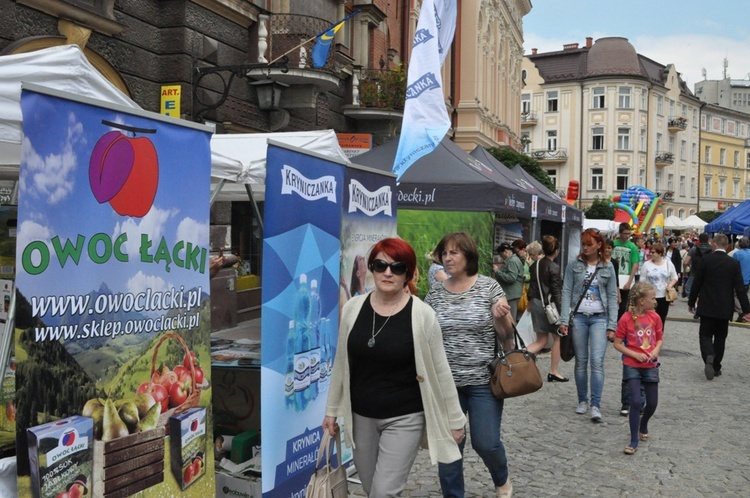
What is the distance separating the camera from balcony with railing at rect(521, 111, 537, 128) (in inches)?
2766

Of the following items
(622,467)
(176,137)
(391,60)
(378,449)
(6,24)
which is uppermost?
(391,60)

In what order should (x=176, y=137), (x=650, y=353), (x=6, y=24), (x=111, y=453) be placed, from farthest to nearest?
(x=6, y=24) < (x=650, y=353) < (x=176, y=137) < (x=111, y=453)

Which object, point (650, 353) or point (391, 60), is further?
point (391, 60)

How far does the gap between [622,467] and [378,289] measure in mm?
3274

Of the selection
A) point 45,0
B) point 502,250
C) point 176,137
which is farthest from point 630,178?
point 176,137

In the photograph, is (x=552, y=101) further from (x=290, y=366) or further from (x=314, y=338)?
(x=290, y=366)

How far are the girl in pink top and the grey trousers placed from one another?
130 inches

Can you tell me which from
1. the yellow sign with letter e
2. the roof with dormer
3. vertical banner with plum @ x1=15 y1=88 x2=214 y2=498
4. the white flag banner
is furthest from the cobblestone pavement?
the roof with dormer

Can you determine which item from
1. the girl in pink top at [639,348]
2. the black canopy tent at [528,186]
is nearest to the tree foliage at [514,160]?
the black canopy tent at [528,186]

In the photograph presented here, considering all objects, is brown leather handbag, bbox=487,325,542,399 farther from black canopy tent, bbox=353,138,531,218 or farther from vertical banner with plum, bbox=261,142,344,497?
black canopy tent, bbox=353,138,531,218

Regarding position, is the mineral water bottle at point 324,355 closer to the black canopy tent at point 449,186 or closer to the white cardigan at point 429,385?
the white cardigan at point 429,385

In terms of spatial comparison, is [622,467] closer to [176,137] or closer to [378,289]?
[378,289]

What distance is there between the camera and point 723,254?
1055 centimetres

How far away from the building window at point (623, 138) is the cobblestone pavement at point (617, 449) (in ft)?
204
